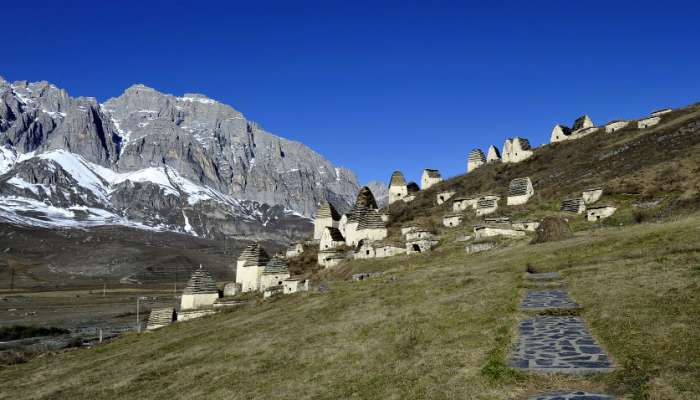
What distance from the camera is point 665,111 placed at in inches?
3465

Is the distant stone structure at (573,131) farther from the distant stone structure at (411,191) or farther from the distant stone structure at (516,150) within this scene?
the distant stone structure at (411,191)

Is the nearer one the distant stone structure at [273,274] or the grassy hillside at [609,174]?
the grassy hillside at [609,174]

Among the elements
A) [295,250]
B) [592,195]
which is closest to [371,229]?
[295,250]

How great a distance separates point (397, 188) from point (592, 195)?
156 ft

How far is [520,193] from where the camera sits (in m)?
66.7

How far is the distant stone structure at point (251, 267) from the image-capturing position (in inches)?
2539

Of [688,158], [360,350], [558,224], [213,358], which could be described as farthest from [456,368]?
[688,158]

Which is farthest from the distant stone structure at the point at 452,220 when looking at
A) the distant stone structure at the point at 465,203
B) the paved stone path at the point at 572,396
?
the paved stone path at the point at 572,396

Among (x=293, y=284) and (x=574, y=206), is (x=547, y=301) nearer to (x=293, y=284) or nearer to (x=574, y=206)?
(x=293, y=284)

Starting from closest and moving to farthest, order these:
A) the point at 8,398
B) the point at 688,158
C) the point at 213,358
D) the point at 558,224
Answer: the point at 213,358 → the point at 8,398 → the point at 558,224 → the point at 688,158

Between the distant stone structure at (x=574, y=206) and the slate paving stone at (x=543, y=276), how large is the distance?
3190 centimetres

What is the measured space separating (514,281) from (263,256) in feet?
152

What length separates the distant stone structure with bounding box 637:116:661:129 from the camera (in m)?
85.4

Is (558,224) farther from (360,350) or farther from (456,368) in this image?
(456,368)
